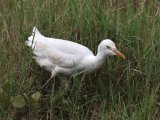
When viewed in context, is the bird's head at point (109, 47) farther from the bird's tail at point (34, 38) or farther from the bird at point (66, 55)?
the bird's tail at point (34, 38)

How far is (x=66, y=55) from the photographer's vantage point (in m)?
3.69

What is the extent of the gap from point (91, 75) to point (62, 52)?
250 millimetres

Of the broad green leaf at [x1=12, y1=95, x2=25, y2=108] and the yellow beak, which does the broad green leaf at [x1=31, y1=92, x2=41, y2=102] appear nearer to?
the broad green leaf at [x1=12, y1=95, x2=25, y2=108]

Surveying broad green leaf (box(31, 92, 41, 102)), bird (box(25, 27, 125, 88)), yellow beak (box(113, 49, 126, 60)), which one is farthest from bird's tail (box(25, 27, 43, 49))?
yellow beak (box(113, 49, 126, 60))

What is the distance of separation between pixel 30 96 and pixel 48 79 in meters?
0.33

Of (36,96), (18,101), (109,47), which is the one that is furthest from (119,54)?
(18,101)

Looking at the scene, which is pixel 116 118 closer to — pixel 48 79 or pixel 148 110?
pixel 148 110

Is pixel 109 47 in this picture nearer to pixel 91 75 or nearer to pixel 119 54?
pixel 119 54

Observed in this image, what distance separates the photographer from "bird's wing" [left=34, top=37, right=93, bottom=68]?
365 cm

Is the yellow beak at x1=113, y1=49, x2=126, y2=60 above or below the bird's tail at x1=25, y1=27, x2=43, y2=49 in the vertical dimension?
below

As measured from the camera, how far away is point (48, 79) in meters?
3.83

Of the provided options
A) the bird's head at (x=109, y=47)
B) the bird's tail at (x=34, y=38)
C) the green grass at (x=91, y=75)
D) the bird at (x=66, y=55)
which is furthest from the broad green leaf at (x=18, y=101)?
the bird's head at (x=109, y=47)

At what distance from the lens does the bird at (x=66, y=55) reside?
362 centimetres

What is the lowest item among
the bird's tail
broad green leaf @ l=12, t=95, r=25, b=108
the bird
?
broad green leaf @ l=12, t=95, r=25, b=108
